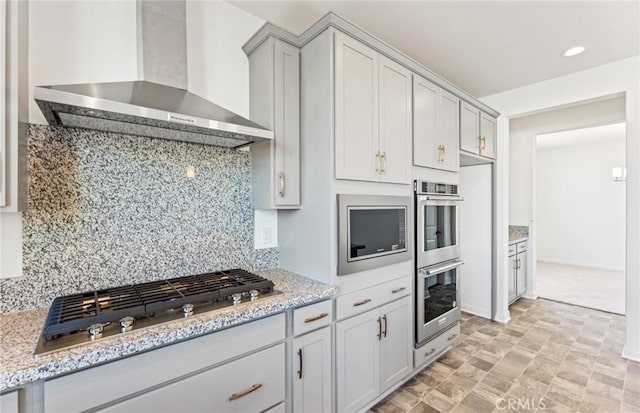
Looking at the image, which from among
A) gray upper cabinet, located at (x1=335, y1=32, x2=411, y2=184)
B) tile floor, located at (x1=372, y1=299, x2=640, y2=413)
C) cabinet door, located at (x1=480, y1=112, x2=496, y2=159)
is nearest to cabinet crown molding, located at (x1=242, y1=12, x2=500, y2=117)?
gray upper cabinet, located at (x1=335, y1=32, x2=411, y2=184)

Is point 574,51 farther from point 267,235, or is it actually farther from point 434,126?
point 267,235

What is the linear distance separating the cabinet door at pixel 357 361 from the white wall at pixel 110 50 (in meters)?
0.81

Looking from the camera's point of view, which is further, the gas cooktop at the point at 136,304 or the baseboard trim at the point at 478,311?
the baseboard trim at the point at 478,311

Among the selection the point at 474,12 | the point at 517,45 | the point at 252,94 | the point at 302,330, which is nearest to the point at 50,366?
the point at 302,330

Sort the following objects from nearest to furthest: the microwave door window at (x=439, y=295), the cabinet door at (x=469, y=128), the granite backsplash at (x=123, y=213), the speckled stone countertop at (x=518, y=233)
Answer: the granite backsplash at (x=123, y=213) < the microwave door window at (x=439, y=295) < the cabinet door at (x=469, y=128) < the speckled stone countertop at (x=518, y=233)

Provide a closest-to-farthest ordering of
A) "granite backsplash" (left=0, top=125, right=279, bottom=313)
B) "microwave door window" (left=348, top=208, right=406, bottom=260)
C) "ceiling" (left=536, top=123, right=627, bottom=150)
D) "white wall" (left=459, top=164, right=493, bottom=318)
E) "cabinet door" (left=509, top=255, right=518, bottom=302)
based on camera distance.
Answer: "granite backsplash" (left=0, top=125, right=279, bottom=313) < "microwave door window" (left=348, top=208, right=406, bottom=260) < "white wall" (left=459, top=164, right=493, bottom=318) < "cabinet door" (left=509, top=255, right=518, bottom=302) < "ceiling" (left=536, top=123, right=627, bottom=150)

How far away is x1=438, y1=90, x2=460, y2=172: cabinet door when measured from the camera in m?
2.51

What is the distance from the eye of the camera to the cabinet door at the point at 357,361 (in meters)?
1.72

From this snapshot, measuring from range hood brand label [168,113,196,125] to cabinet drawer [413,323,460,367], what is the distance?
7.17 feet

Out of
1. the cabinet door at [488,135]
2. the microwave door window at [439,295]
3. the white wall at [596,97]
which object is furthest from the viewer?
the cabinet door at [488,135]

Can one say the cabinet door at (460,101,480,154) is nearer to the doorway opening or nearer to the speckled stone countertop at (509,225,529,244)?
the speckled stone countertop at (509,225,529,244)

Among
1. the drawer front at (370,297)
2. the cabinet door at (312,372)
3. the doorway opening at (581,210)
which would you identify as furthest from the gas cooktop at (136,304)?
the doorway opening at (581,210)

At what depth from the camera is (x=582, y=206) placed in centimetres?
631

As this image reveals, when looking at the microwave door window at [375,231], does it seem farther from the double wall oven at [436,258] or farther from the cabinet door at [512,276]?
the cabinet door at [512,276]
